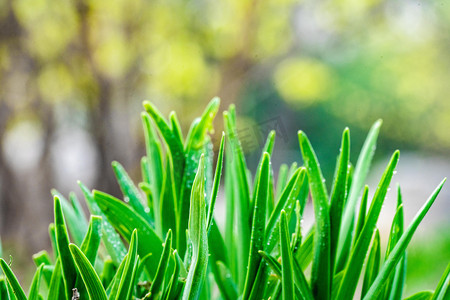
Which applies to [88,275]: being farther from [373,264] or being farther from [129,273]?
[373,264]

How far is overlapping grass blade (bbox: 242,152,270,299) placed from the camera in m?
0.18

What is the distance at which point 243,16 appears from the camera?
1.77m

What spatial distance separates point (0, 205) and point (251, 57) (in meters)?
1.24

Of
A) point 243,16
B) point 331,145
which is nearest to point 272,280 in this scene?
point 243,16

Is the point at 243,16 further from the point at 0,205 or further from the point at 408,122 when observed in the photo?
the point at 408,122

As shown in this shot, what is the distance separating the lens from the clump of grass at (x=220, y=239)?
0.57 feet

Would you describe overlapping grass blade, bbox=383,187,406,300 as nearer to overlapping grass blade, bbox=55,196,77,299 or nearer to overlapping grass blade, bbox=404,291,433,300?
overlapping grass blade, bbox=404,291,433,300

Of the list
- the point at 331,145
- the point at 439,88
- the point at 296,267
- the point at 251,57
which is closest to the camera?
the point at 296,267

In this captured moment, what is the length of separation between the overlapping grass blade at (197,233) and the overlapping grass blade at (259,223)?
3cm

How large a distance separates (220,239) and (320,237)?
0.18ft

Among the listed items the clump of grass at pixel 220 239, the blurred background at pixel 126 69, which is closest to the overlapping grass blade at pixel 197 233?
the clump of grass at pixel 220 239

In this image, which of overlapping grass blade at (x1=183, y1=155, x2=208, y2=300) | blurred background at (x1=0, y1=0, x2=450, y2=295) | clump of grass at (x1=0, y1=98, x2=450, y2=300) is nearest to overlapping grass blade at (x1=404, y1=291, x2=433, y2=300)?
clump of grass at (x1=0, y1=98, x2=450, y2=300)

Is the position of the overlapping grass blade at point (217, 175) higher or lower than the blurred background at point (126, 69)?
lower

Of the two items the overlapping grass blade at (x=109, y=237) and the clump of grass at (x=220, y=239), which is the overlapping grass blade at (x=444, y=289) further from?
the overlapping grass blade at (x=109, y=237)
